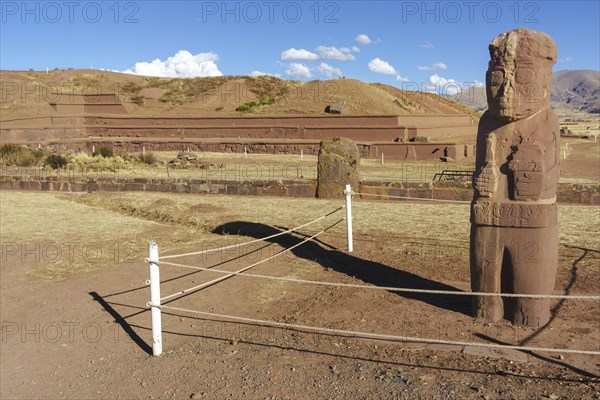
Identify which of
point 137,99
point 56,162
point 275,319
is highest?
point 137,99

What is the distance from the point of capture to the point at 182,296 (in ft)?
23.5

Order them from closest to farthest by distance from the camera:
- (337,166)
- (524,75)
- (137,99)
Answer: (524,75)
(337,166)
(137,99)

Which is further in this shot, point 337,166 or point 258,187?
point 258,187

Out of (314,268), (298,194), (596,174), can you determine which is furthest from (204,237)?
(596,174)

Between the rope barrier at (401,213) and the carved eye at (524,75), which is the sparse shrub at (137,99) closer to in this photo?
the rope barrier at (401,213)

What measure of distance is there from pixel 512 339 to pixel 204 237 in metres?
6.42

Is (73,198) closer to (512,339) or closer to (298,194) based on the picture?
(298,194)

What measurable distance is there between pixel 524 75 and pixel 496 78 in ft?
0.85

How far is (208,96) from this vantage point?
53.7 m

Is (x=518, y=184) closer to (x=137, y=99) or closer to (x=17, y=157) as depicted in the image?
(x=17, y=157)

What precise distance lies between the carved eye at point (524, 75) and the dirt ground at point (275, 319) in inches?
98.0

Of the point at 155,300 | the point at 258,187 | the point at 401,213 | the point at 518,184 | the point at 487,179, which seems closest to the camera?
the point at 155,300

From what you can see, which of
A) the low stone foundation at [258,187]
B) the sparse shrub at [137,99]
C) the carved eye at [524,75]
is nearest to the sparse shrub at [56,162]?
the low stone foundation at [258,187]

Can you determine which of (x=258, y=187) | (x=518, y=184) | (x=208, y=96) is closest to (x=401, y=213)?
(x=258, y=187)
